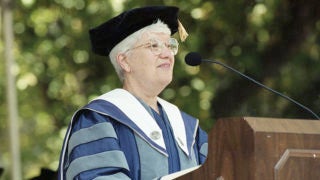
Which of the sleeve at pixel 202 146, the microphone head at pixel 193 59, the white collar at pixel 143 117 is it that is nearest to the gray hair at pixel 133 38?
the white collar at pixel 143 117

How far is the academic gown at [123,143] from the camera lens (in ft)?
10.4

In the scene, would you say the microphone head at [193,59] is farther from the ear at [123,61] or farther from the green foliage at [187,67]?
the green foliage at [187,67]

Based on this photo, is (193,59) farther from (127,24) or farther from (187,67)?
(187,67)

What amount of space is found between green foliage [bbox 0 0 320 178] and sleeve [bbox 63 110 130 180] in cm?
350

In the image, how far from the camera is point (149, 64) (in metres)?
3.40

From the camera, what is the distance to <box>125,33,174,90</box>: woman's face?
3391 mm

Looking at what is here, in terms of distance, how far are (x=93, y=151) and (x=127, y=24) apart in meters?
0.53

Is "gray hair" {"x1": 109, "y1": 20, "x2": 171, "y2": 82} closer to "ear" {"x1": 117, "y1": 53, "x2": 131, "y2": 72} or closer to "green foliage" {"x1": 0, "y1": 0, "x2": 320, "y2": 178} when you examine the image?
"ear" {"x1": 117, "y1": 53, "x2": 131, "y2": 72}

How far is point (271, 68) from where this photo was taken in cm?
698

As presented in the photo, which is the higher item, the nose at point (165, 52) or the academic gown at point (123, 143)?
the nose at point (165, 52)

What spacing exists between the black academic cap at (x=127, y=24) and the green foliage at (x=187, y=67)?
128 inches

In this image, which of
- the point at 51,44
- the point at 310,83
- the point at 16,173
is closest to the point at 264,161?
the point at 16,173

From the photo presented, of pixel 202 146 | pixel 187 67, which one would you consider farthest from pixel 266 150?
pixel 187 67

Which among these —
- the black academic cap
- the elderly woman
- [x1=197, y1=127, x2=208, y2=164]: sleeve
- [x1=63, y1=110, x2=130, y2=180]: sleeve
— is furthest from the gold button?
the black academic cap
